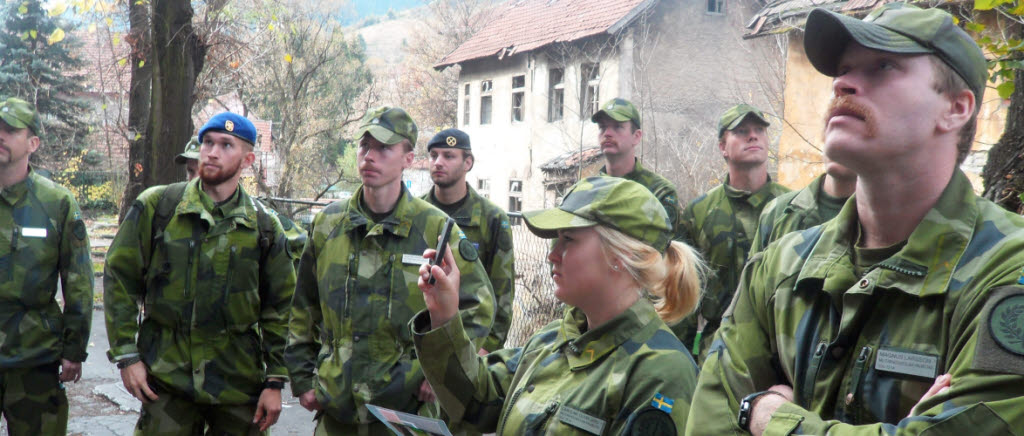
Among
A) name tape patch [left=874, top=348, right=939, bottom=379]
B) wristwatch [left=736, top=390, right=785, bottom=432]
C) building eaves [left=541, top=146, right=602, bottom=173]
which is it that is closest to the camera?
name tape patch [left=874, top=348, right=939, bottom=379]

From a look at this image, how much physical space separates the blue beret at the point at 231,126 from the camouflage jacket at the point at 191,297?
367 mm

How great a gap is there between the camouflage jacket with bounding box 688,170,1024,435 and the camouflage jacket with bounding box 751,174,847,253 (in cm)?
204

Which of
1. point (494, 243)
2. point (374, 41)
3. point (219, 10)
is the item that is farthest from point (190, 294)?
point (374, 41)

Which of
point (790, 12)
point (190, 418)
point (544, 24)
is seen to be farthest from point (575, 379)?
point (544, 24)

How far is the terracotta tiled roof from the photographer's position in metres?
23.5

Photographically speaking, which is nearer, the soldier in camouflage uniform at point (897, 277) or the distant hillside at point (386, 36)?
the soldier in camouflage uniform at point (897, 277)

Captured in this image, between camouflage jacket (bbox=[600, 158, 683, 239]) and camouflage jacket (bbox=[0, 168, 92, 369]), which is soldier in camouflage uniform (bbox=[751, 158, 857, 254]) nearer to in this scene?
camouflage jacket (bbox=[600, 158, 683, 239])

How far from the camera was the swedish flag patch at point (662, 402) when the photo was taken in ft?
8.00

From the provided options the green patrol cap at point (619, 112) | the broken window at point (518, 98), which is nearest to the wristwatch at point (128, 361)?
the green patrol cap at point (619, 112)

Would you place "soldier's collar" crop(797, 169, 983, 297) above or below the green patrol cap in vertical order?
below

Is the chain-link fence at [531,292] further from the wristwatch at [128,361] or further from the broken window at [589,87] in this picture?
the broken window at [589,87]

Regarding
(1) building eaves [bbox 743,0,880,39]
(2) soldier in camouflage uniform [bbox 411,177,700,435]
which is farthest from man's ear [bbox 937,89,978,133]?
(1) building eaves [bbox 743,0,880,39]

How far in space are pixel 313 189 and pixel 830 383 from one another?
34468 mm

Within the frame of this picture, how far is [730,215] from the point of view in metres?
5.51
